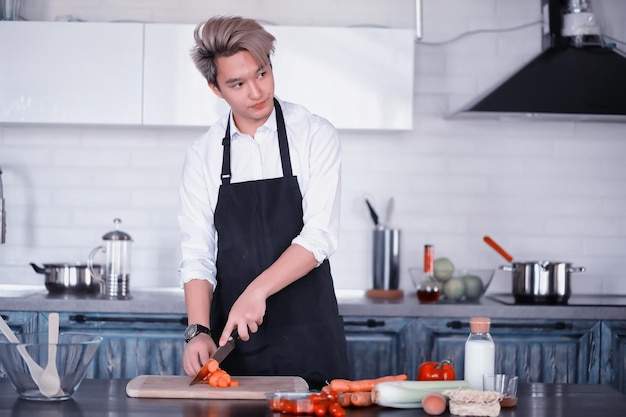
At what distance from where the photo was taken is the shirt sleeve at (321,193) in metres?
2.67

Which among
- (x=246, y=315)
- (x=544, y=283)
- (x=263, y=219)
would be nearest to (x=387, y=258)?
(x=544, y=283)

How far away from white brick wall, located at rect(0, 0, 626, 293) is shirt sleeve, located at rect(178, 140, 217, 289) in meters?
1.72

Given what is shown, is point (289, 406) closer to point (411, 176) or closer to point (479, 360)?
point (479, 360)

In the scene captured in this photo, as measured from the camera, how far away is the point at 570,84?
4105mm

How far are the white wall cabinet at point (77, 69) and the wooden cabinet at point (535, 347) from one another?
1.70 m

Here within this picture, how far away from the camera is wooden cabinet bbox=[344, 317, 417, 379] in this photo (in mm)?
3926

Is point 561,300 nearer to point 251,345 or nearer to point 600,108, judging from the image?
point 600,108

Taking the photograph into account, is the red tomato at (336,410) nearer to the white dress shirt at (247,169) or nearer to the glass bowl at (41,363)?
the glass bowl at (41,363)

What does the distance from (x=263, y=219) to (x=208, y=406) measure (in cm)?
92

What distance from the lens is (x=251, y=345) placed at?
9.23ft

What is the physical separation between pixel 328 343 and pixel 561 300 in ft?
5.39

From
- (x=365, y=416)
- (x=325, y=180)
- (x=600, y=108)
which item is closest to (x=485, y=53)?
(x=600, y=108)

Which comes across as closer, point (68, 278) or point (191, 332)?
point (191, 332)

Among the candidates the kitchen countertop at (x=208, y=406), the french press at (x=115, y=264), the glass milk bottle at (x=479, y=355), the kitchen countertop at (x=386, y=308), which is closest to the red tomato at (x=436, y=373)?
the glass milk bottle at (x=479, y=355)
